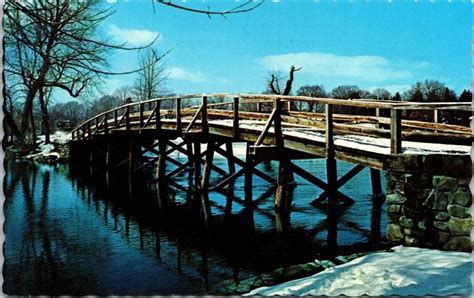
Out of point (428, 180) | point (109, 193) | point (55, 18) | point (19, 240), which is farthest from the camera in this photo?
point (109, 193)

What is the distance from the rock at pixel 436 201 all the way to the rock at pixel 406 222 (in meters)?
0.28

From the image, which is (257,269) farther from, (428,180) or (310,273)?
(428,180)

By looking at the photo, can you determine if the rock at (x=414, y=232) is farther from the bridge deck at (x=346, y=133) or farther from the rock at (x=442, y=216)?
the bridge deck at (x=346, y=133)

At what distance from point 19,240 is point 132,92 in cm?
2268

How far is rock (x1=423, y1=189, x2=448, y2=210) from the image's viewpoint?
5.57m

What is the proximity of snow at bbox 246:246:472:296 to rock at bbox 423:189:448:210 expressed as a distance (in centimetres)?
56

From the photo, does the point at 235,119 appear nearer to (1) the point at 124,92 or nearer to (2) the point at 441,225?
(2) the point at 441,225

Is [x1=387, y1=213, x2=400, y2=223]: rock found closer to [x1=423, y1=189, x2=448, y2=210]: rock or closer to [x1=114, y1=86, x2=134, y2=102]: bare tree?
[x1=423, y1=189, x2=448, y2=210]: rock

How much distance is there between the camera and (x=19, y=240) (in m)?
8.19

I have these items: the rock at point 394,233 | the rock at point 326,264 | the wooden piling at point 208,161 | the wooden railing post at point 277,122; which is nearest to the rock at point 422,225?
the rock at point 394,233

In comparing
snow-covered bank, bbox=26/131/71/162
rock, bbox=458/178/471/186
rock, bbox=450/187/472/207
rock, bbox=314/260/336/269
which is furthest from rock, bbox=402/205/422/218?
snow-covered bank, bbox=26/131/71/162

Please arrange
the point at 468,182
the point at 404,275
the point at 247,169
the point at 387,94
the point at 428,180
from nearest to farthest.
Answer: the point at 404,275 < the point at 468,182 < the point at 428,180 < the point at 247,169 < the point at 387,94

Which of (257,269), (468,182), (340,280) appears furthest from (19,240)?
(468,182)

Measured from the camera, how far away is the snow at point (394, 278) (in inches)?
165
